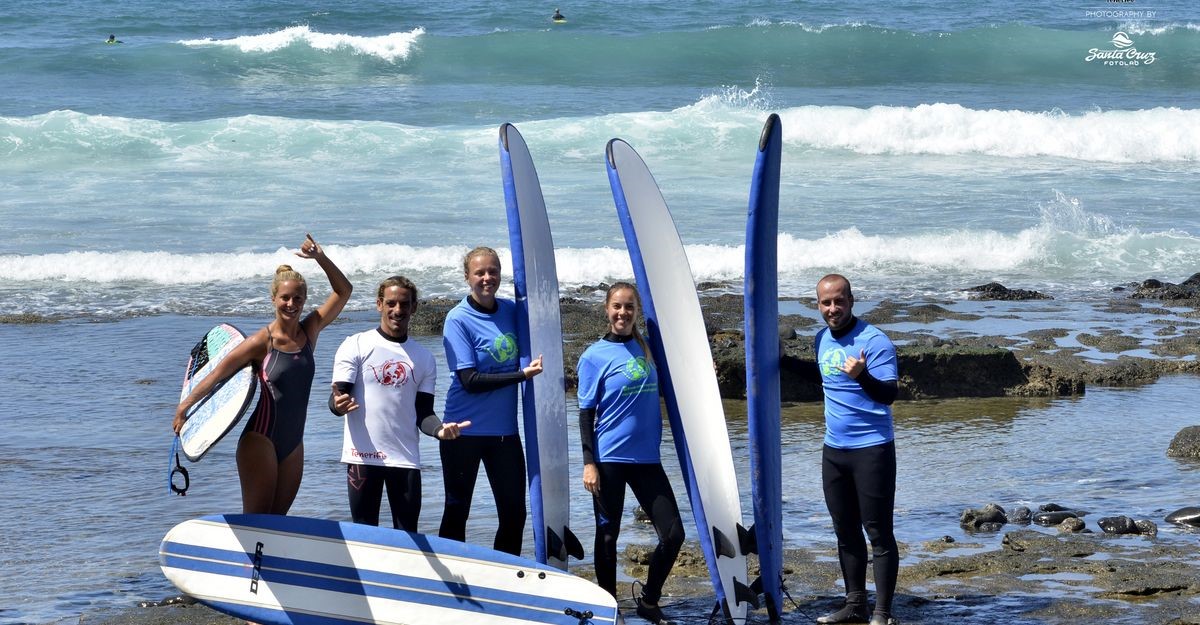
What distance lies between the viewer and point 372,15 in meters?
36.5

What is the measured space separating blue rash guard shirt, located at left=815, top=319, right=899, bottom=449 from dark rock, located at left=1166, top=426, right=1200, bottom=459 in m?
3.17

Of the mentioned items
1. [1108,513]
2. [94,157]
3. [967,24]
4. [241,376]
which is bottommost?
[1108,513]

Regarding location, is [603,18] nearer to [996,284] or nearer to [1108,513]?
[996,284]

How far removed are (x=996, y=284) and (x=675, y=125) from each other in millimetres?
10836

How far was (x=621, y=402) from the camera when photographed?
16.3ft

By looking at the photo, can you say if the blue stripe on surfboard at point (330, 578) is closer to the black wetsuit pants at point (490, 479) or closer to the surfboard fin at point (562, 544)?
the black wetsuit pants at point (490, 479)

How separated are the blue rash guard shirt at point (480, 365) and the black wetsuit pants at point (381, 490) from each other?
28 cm

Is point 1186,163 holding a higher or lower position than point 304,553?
higher

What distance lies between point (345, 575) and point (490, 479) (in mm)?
665

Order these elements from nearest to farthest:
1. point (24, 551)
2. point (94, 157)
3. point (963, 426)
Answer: point (24, 551) < point (963, 426) < point (94, 157)

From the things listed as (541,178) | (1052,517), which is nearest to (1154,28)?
(541,178)

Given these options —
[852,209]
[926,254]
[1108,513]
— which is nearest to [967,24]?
[852,209]

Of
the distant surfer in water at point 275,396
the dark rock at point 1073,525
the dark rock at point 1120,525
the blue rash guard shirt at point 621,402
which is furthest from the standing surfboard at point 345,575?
the dark rock at point 1120,525

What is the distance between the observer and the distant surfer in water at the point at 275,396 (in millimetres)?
4770
